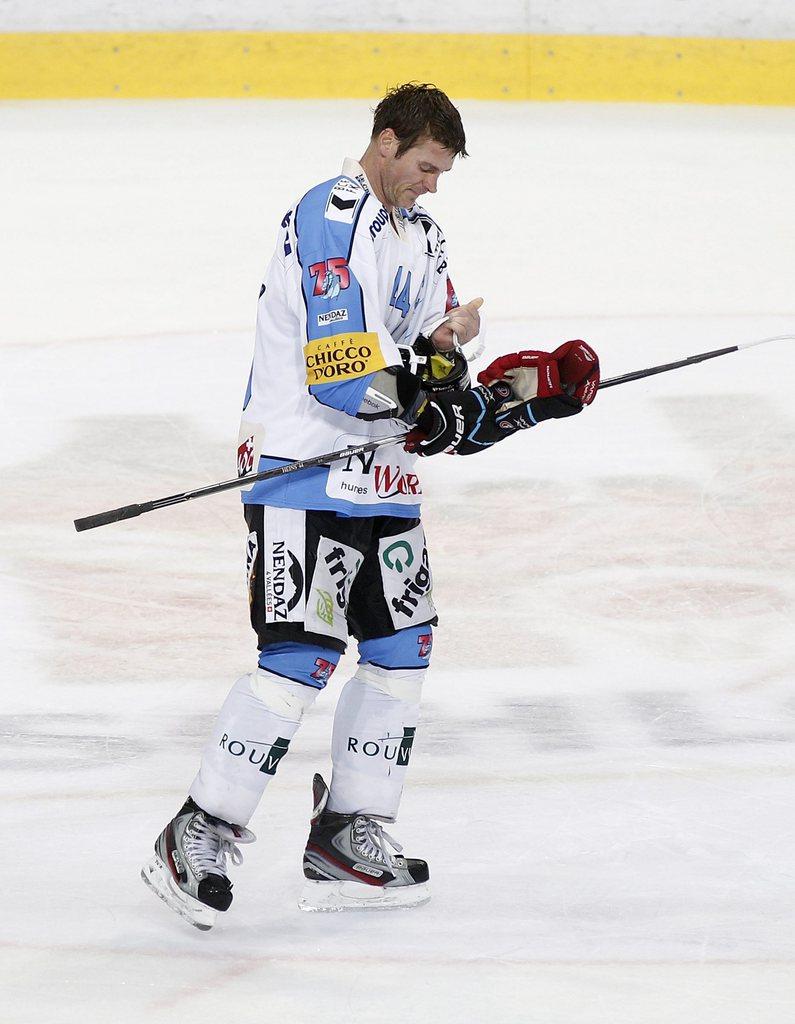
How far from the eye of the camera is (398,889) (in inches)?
110

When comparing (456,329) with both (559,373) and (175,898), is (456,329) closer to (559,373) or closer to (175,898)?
(559,373)

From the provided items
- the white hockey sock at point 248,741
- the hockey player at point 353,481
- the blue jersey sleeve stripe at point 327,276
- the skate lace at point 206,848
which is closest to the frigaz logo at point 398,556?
the hockey player at point 353,481

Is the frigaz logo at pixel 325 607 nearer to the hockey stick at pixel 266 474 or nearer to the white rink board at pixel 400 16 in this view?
the hockey stick at pixel 266 474

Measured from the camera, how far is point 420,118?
8.50ft

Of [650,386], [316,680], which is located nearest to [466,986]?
[316,680]

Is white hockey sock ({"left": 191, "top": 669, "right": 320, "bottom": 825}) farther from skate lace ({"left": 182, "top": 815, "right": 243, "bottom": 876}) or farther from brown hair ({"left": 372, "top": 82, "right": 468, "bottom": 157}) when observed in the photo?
brown hair ({"left": 372, "top": 82, "right": 468, "bottom": 157})

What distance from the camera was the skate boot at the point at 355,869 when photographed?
2766mm

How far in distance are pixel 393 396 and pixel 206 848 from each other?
2.58ft

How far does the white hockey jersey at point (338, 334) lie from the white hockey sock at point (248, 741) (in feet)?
0.98

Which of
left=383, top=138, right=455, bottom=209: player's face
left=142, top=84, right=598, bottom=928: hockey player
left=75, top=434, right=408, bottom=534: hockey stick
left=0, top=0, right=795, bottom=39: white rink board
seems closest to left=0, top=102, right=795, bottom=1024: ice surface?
left=142, top=84, right=598, bottom=928: hockey player

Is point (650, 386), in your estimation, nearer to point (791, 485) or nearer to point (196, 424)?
point (791, 485)

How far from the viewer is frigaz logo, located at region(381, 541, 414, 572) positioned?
9.04 ft

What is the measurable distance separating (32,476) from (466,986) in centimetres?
290

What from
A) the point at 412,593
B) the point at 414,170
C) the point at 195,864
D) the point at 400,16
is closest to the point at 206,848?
the point at 195,864
